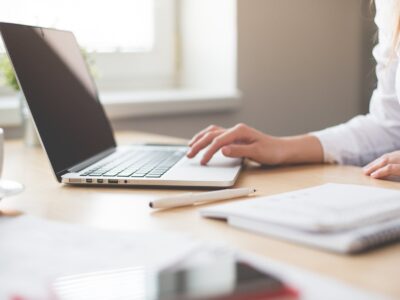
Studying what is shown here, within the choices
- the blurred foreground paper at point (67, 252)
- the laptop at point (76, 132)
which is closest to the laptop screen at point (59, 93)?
the laptop at point (76, 132)

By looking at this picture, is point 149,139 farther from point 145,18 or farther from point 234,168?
point 145,18

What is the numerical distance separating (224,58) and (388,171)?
106 centimetres

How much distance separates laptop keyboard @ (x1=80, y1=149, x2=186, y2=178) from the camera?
0.92 m

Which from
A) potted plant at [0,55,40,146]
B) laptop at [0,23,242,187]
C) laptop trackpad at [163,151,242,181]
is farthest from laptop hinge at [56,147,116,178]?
potted plant at [0,55,40,146]

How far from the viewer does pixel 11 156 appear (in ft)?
4.07

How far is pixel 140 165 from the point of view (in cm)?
101

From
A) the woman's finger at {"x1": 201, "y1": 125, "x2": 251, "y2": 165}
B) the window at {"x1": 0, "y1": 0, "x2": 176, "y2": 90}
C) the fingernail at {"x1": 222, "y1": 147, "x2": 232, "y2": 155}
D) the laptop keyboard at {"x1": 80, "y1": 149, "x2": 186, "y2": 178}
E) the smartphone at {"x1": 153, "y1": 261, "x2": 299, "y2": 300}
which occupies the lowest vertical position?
the laptop keyboard at {"x1": 80, "y1": 149, "x2": 186, "y2": 178}

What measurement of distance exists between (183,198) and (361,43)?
156cm

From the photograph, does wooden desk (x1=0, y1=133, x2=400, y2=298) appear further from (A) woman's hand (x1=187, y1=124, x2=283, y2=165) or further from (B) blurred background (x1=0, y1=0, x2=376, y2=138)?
(B) blurred background (x1=0, y1=0, x2=376, y2=138)

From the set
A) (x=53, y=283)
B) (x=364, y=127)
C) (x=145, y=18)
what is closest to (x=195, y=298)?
(x=53, y=283)

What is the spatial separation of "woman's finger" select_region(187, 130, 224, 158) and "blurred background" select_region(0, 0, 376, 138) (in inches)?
26.4

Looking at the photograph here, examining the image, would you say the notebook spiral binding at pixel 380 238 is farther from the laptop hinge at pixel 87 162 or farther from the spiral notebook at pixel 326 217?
the laptop hinge at pixel 87 162

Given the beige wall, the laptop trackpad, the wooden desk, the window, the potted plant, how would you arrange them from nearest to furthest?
1. the wooden desk
2. the laptop trackpad
3. the potted plant
4. the window
5. the beige wall

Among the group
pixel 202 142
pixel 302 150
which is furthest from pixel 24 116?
pixel 302 150
